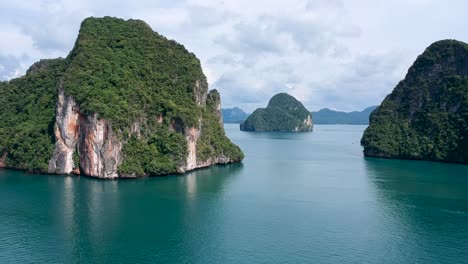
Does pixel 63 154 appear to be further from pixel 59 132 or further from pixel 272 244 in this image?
pixel 272 244

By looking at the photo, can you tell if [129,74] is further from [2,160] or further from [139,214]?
[139,214]

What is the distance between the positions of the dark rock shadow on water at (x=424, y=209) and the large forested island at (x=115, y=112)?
2602 cm

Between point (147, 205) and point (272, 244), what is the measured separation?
591 inches

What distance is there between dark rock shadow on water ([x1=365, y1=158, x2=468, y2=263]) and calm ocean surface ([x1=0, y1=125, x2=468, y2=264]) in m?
0.10

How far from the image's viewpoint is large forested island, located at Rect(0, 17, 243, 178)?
53781 millimetres

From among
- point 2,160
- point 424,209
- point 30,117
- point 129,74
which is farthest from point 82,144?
point 424,209

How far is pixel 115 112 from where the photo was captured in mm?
53719

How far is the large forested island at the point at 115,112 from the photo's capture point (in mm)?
53781

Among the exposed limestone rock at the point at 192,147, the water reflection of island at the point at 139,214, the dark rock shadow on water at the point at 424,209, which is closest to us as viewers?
the water reflection of island at the point at 139,214

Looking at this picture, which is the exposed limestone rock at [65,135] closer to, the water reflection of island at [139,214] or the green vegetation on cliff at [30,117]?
the green vegetation on cliff at [30,117]

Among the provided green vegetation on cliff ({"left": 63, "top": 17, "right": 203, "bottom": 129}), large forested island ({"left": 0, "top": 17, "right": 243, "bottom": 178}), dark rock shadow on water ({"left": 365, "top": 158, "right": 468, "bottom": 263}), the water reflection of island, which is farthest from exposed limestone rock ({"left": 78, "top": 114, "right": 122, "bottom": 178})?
dark rock shadow on water ({"left": 365, "top": 158, "right": 468, "bottom": 263})

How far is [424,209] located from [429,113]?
49704mm

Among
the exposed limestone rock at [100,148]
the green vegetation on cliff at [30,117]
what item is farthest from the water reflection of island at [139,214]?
the green vegetation on cliff at [30,117]

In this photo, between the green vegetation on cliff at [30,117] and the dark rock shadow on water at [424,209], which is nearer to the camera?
the dark rock shadow on water at [424,209]
